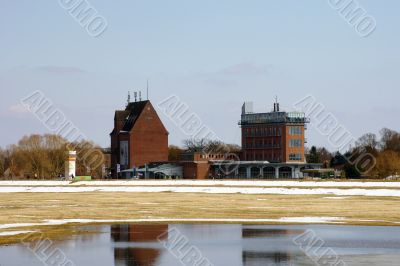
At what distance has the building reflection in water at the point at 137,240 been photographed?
33.4m

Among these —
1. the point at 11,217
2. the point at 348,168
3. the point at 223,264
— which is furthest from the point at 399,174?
the point at 223,264

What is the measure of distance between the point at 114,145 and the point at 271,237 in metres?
137

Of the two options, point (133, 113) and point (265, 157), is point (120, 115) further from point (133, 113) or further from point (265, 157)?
point (265, 157)

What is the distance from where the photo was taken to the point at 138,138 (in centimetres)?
17238

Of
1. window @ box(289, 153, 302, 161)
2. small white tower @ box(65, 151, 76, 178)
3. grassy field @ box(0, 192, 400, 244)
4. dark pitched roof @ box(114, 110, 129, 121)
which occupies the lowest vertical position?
grassy field @ box(0, 192, 400, 244)

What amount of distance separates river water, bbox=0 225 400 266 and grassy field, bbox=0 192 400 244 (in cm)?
388

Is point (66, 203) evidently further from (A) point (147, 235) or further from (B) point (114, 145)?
(B) point (114, 145)

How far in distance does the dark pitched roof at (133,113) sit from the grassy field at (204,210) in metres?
96.5

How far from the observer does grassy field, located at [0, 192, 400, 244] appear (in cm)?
5392

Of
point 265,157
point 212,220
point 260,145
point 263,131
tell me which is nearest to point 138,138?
point 260,145

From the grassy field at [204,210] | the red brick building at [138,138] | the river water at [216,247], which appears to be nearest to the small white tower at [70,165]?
the red brick building at [138,138]

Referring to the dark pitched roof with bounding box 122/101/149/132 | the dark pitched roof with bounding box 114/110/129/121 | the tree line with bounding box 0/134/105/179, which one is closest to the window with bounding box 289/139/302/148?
the dark pitched roof with bounding box 122/101/149/132

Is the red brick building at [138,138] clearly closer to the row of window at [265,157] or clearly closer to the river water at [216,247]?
the row of window at [265,157]

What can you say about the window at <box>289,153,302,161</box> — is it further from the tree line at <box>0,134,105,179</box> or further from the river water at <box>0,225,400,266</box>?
the river water at <box>0,225,400,266</box>
